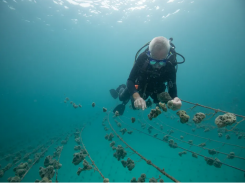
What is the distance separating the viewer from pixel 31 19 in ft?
102

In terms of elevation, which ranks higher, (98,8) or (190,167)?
(98,8)

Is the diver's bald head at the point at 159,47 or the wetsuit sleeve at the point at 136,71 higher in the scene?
the diver's bald head at the point at 159,47

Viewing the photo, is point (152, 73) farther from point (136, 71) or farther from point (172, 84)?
point (172, 84)

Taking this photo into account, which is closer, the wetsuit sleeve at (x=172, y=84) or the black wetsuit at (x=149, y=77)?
the black wetsuit at (x=149, y=77)

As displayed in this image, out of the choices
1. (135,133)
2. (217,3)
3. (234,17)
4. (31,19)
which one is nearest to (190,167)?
(135,133)

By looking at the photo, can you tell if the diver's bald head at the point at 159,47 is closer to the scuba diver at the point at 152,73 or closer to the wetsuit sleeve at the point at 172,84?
the scuba diver at the point at 152,73

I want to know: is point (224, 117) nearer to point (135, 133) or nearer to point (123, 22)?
point (135, 133)

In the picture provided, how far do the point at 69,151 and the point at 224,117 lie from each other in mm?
24995

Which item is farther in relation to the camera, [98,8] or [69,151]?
[98,8]

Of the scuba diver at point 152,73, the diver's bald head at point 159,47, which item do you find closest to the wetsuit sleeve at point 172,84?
the scuba diver at point 152,73

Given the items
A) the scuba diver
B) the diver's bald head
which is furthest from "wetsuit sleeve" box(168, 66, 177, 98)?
the diver's bald head

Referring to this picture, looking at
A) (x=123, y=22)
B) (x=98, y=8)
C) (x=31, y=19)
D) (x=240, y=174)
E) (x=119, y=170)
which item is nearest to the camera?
(x=119, y=170)

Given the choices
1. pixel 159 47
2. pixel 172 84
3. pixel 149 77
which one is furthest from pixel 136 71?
pixel 172 84

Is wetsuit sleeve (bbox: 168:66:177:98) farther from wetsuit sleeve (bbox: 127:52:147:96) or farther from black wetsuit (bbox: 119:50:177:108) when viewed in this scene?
wetsuit sleeve (bbox: 127:52:147:96)
